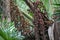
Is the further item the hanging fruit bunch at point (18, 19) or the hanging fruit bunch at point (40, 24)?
the hanging fruit bunch at point (18, 19)

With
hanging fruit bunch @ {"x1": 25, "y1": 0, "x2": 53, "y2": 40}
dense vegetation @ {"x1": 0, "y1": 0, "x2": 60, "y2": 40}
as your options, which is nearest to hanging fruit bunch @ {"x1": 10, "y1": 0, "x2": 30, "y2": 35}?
dense vegetation @ {"x1": 0, "y1": 0, "x2": 60, "y2": 40}

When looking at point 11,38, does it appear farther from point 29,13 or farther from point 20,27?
point 29,13

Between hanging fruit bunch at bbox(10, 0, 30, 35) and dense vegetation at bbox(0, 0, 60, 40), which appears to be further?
hanging fruit bunch at bbox(10, 0, 30, 35)

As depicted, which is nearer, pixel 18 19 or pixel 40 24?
pixel 40 24

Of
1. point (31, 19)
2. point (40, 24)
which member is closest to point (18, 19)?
point (31, 19)

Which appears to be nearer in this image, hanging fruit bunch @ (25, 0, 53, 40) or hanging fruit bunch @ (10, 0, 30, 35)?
hanging fruit bunch @ (25, 0, 53, 40)

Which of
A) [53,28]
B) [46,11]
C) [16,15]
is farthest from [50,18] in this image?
[53,28]

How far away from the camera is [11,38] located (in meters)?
4.35

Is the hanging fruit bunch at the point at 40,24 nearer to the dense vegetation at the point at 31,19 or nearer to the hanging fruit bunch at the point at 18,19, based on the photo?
the dense vegetation at the point at 31,19

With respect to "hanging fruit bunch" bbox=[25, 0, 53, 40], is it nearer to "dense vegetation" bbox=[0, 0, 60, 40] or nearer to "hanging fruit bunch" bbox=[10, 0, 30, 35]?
"dense vegetation" bbox=[0, 0, 60, 40]

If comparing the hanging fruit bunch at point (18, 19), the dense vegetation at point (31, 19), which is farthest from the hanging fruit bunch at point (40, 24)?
the hanging fruit bunch at point (18, 19)

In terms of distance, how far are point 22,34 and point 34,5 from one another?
0.86 meters

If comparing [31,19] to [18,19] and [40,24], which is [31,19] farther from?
[40,24]

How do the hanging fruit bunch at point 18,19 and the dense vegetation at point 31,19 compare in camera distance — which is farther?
the hanging fruit bunch at point 18,19
